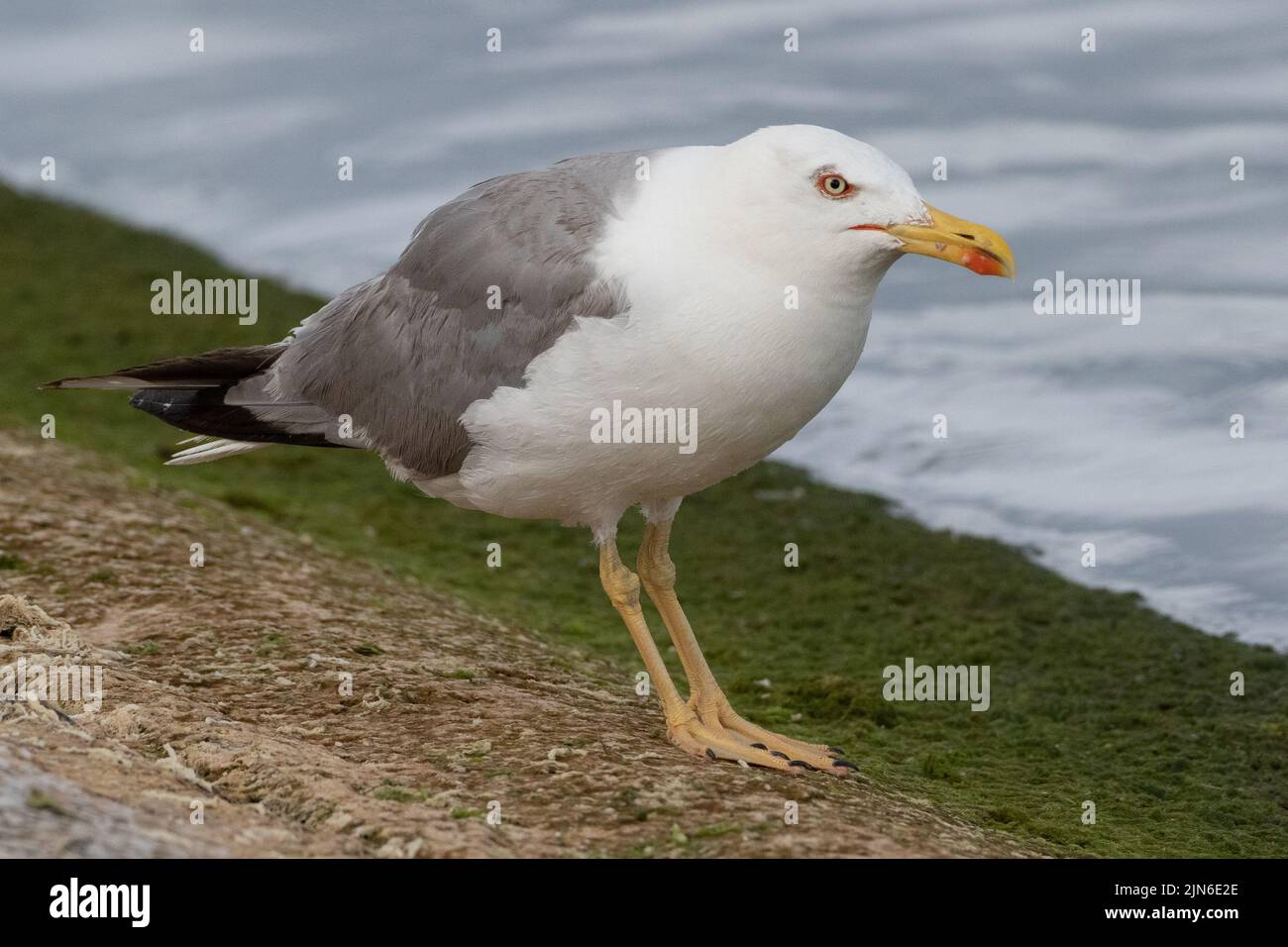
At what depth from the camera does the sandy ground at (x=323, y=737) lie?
4.96m

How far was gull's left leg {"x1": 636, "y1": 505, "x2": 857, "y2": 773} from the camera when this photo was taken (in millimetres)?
6340

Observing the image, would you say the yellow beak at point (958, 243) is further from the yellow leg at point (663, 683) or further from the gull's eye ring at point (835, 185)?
the yellow leg at point (663, 683)

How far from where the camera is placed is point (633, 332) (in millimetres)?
5500

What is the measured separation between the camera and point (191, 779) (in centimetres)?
530

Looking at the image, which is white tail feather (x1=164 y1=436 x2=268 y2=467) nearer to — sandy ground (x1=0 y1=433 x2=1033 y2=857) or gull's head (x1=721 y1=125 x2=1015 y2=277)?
sandy ground (x1=0 y1=433 x2=1033 y2=857)

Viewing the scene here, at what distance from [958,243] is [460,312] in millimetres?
1872

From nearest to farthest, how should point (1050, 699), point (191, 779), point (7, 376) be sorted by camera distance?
point (191, 779) → point (1050, 699) → point (7, 376)

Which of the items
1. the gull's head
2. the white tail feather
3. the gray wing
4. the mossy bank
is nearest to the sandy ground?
the mossy bank

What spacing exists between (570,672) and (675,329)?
2.62 metres

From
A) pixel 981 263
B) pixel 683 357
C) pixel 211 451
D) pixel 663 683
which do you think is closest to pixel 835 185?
pixel 981 263

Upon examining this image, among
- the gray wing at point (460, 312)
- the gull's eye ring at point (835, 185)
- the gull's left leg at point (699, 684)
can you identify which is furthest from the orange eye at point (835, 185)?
the gull's left leg at point (699, 684)
